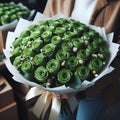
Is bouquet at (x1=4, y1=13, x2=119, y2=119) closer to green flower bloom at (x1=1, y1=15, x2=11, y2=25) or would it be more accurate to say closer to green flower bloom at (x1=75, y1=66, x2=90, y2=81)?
green flower bloom at (x1=75, y1=66, x2=90, y2=81)

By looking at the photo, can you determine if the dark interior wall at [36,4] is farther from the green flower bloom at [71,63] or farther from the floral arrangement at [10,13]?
Result: the green flower bloom at [71,63]

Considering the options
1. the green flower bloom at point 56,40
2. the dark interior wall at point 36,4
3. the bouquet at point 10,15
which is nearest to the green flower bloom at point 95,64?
the green flower bloom at point 56,40

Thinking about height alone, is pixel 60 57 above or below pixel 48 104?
above

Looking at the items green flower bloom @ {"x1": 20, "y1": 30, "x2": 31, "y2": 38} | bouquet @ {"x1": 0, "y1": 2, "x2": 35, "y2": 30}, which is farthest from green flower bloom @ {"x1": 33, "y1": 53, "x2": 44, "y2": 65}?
bouquet @ {"x1": 0, "y1": 2, "x2": 35, "y2": 30}

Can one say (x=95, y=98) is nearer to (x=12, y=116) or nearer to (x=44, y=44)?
(x=44, y=44)

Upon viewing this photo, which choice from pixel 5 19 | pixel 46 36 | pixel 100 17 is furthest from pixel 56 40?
pixel 5 19

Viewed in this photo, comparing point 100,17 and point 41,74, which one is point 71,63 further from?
point 100,17

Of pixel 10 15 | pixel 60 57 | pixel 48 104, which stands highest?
pixel 60 57
